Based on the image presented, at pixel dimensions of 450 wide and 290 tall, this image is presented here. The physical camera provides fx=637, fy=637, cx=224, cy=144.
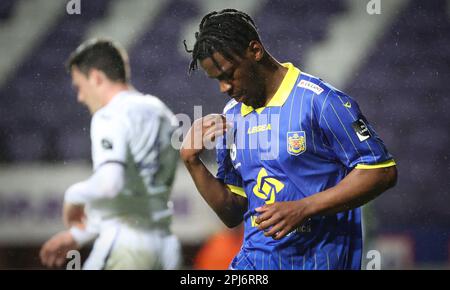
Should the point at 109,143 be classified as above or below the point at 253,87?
below

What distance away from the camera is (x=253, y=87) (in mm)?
2152

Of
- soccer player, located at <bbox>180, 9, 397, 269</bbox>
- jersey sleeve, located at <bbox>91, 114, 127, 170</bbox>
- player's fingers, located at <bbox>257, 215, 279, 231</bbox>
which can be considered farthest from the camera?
jersey sleeve, located at <bbox>91, 114, 127, 170</bbox>

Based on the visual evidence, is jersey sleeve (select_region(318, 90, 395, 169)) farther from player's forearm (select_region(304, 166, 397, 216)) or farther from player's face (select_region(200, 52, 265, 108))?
player's face (select_region(200, 52, 265, 108))

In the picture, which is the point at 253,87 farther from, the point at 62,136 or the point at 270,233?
the point at 62,136

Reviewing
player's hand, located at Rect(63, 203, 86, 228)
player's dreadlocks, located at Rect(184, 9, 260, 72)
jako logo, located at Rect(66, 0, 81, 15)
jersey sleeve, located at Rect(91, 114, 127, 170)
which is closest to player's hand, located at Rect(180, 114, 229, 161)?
player's dreadlocks, located at Rect(184, 9, 260, 72)

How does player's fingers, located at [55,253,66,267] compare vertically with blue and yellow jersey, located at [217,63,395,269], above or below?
below

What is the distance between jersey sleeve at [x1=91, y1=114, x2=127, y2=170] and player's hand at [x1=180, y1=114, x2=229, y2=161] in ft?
3.18

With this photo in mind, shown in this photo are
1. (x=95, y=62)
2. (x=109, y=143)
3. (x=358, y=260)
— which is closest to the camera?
(x=358, y=260)

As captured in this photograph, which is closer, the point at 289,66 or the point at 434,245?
the point at 289,66

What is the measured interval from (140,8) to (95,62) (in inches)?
15.9

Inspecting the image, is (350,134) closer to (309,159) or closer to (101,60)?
(309,159)

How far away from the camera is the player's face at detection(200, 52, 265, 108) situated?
83.7 inches

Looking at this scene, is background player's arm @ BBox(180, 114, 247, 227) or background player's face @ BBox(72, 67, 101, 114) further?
background player's face @ BBox(72, 67, 101, 114)

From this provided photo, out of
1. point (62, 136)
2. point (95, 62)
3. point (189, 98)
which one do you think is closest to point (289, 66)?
point (189, 98)
